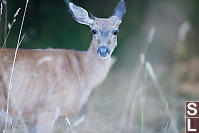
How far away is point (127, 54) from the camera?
13.6 metres

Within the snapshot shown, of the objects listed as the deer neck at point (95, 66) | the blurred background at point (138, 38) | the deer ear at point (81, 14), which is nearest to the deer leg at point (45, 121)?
the deer neck at point (95, 66)

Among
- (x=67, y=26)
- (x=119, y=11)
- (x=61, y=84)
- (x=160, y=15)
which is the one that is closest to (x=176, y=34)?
(x=160, y=15)

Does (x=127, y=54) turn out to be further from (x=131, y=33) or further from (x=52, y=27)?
(x=52, y=27)

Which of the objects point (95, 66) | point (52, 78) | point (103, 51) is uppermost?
point (103, 51)

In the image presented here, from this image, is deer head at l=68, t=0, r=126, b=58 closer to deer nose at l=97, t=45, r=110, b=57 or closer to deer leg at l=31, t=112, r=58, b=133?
deer nose at l=97, t=45, r=110, b=57

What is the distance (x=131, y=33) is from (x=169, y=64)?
131 centimetres

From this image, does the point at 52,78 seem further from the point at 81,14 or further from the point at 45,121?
the point at 81,14

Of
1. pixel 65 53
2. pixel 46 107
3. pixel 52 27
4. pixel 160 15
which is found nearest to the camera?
pixel 46 107

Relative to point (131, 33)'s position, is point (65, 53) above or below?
below

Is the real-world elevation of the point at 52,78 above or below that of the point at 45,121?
above

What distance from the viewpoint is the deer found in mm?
6270

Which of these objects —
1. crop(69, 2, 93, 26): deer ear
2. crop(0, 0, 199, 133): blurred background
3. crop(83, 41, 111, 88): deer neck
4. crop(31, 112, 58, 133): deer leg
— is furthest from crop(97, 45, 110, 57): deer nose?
crop(0, 0, 199, 133): blurred background

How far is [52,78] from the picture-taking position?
6426 millimetres

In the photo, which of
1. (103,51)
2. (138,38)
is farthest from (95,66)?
(138,38)
